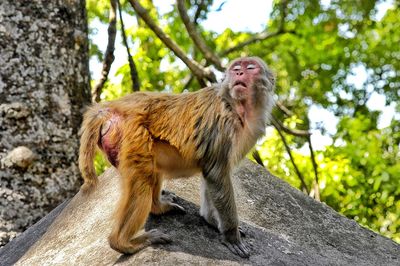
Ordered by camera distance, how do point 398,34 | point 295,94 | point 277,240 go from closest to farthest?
1. point 277,240
2. point 398,34
3. point 295,94

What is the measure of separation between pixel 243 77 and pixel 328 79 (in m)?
16.2

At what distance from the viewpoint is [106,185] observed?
576 centimetres

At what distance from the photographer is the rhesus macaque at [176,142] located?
451cm

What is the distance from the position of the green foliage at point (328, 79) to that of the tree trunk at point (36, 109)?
388 cm

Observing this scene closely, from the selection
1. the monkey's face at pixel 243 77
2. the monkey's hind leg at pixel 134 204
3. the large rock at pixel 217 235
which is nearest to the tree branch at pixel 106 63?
the large rock at pixel 217 235

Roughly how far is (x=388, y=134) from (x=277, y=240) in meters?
7.40

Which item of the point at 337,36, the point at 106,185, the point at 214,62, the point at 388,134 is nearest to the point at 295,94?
the point at 337,36

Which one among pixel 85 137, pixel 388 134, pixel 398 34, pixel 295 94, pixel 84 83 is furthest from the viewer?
pixel 295 94

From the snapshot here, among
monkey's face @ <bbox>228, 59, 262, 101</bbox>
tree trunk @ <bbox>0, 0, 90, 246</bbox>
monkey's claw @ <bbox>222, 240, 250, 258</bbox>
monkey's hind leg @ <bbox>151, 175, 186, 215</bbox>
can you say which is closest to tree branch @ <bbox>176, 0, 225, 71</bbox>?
tree trunk @ <bbox>0, 0, 90, 246</bbox>

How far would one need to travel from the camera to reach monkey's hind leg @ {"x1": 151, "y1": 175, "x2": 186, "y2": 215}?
4.87 meters

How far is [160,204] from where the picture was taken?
16.0ft

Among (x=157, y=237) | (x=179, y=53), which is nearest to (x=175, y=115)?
(x=157, y=237)

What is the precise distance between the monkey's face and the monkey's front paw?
43.0 inches

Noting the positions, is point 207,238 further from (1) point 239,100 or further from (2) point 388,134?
(2) point 388,134
